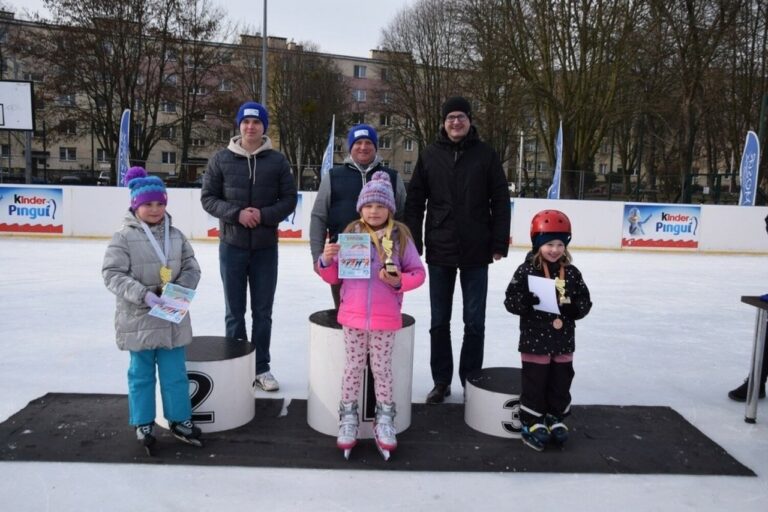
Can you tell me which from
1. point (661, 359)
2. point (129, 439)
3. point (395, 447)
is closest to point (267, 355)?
point (129, 439)

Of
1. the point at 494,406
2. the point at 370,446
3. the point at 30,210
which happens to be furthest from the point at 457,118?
the point at 30,210

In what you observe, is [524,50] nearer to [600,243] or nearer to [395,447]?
[600,243]

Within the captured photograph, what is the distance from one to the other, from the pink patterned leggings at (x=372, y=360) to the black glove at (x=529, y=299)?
0.65 m

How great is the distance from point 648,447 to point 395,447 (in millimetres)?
1354

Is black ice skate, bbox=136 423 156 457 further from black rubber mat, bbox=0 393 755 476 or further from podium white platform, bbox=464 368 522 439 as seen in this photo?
podium white platform, bbox=464 368 522 439

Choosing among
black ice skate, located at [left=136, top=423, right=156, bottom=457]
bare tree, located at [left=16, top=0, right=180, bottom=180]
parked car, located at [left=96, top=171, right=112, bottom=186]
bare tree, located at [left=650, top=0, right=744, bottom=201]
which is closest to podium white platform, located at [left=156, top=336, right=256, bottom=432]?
black ice skate, located at [left=136, top=423, right=156, bottom=457]

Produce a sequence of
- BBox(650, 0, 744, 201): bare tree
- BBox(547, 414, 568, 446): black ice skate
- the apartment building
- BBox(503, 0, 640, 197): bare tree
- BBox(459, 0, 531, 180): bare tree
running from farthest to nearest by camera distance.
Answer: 1. the apartment building
2. BBox(459, 0, 531, 180): bare tree
3. BBox(503, 0, 640, 197): bare tree
4. BBox(650, 0, 744, 201): bare tree
5. BBox(547, 414, 568, 446): black ice skate

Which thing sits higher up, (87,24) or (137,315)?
(87,24)

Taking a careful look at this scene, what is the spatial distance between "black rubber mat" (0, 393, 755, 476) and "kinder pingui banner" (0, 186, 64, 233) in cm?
990

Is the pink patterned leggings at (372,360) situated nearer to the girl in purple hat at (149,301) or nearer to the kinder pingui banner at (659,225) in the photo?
the girl in purple hat at (149,301)

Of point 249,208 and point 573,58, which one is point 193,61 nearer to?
point 573,58

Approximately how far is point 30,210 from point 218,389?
11.0 metres

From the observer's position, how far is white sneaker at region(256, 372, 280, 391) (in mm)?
3750

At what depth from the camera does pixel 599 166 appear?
55312 millimetres
